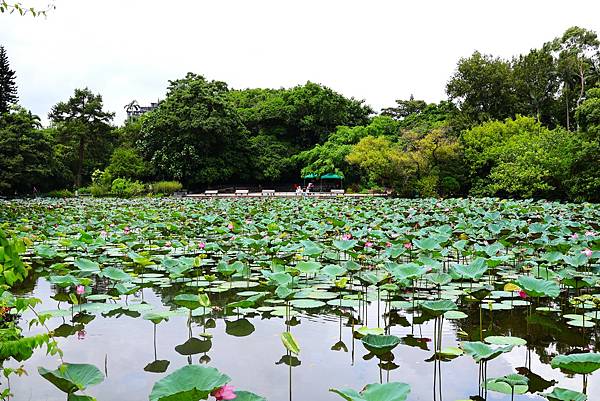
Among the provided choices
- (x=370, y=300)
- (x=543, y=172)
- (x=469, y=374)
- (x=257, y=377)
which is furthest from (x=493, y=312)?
(x=543, y=172)

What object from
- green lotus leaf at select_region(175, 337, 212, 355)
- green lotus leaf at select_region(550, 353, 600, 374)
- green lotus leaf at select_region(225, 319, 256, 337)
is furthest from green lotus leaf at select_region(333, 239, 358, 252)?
green lotus leaf at select_region(550, 353, 600, 374)

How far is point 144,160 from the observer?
30.2m

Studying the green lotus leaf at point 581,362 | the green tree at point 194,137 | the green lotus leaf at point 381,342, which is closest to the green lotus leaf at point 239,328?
the green lotus leaf at point 381,342

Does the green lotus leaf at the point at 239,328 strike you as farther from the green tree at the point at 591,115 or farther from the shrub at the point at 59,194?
the shrub at the point at 59,194

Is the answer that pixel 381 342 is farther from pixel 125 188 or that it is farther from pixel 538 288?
pixel 125 188

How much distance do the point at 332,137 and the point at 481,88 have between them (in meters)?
8.92

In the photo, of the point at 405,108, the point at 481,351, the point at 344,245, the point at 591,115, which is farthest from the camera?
the point at 405,108

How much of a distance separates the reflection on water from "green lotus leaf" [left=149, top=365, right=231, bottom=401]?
44.6 inches

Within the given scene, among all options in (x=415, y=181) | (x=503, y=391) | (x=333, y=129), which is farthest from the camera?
(x=333, y=129)

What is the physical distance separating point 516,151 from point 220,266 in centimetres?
1883

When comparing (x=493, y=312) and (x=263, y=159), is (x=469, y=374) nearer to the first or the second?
(x=493, y=312)

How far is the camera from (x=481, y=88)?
29234 mm

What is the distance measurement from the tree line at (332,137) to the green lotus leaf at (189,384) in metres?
18.8

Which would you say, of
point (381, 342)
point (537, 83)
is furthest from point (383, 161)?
point (381, 342)
